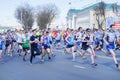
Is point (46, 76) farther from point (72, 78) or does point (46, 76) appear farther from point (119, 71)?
point (119, 71)

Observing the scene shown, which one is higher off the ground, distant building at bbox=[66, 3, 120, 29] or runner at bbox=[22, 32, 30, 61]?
distant building at bbox=[66, 3, 120, 29]

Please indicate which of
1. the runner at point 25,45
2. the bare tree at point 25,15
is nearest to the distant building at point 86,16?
the bare tree at point 25,15

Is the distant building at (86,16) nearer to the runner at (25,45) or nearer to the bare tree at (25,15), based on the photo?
the bare tree at (25,15)

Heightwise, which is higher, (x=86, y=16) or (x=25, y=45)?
(x=86, y=16)

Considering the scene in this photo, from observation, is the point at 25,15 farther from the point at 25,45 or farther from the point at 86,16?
the point at 25,45

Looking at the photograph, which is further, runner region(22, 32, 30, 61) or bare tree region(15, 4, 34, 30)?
bare tree region(15, 4, 34, 30)

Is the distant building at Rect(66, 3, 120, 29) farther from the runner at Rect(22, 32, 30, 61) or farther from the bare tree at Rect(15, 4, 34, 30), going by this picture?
the runner at Rect(22, 32, 30, 61)

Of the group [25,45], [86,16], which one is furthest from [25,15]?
[25,45]

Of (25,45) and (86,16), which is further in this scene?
(86,16)

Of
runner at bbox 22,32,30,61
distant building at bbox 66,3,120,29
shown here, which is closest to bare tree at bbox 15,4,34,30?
distant building at bbox 66,3,120,29

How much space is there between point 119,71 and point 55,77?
287cm

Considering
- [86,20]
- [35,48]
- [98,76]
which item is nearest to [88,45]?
[35,48]

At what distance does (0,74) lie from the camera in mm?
12445

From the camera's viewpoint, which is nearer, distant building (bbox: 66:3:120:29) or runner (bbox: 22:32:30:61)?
runner (bbox: 22:32:30:61)
